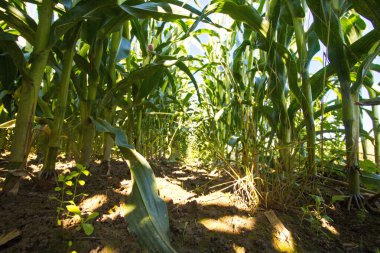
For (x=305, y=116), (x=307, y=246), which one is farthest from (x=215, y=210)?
(x=305, y=116)

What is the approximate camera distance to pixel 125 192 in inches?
38.8

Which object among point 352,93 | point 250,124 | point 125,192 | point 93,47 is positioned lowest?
point 125,192

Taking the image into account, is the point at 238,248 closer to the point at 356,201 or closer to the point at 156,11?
the point at 356,201

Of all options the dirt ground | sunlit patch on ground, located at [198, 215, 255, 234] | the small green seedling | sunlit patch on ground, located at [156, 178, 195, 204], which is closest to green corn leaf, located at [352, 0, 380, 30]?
the dirt ground

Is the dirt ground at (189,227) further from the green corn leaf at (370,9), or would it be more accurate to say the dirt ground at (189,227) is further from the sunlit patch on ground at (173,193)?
the green corn leaf at (370,9)

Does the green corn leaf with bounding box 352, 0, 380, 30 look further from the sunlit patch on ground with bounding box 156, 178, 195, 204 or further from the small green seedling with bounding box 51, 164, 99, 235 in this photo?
the small green seedling with bounding box 51, 164, 99, 235

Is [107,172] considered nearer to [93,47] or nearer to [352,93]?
[93,47]

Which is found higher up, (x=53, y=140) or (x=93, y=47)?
(x=93, y=47)

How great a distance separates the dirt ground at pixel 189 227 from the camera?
0.65 m

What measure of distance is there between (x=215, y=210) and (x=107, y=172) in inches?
22.6

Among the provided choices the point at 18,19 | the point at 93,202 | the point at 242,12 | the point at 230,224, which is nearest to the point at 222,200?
the point at 230,224

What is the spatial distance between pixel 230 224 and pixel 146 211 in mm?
371

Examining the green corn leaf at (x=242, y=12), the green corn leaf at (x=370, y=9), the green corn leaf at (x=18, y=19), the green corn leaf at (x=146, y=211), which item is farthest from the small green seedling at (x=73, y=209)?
the green corn leaf at (x=370, y=9)

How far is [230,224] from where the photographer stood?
0.83 meters
